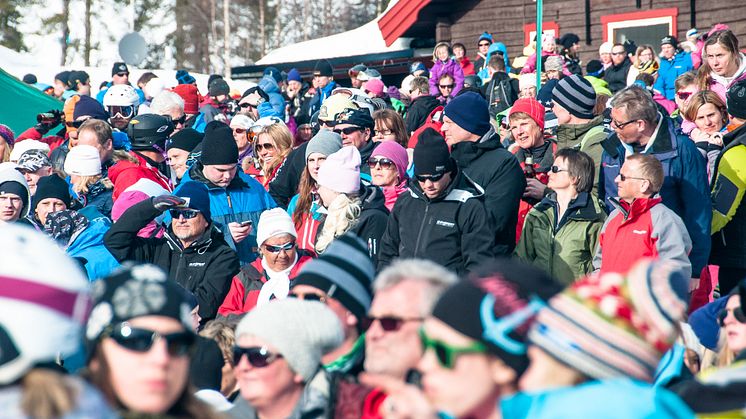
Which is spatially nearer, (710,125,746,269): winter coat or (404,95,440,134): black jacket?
(710,125,746,269): winter coat

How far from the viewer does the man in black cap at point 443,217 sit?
6254 mm

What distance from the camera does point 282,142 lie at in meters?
9.08

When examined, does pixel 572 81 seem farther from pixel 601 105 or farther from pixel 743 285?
pixel 743 285

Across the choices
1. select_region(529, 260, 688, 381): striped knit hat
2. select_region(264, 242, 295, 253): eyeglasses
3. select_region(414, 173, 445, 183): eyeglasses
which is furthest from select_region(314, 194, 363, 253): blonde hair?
select_region(529, 260, 688, 381): striped knit hat

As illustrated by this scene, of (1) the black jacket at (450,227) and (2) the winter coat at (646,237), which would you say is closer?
(2) the winter coat at (646,237)

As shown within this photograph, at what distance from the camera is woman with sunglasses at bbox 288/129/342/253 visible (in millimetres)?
7078

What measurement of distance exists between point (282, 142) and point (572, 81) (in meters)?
2.56

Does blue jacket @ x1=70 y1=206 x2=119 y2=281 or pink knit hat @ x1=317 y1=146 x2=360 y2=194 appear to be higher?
pink knit hat @ x1=317 y1=146 x2=360 y2=194

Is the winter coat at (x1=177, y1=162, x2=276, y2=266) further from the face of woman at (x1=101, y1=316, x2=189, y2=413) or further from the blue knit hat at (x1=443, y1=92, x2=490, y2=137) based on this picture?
the face of woman at (x1=101, y1=316, x2=189, y2=413)

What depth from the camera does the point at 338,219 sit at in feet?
22.2

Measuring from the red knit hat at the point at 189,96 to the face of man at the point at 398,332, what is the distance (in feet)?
30.2

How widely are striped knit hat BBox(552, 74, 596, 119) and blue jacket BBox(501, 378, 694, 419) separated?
5614mm

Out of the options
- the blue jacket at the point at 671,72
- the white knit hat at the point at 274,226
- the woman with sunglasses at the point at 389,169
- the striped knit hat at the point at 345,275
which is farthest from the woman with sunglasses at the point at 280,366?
the blue jacket at the point at 671,72

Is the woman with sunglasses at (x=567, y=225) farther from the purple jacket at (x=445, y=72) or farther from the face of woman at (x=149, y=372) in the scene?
the purple jacket at (x=445, y=72)
